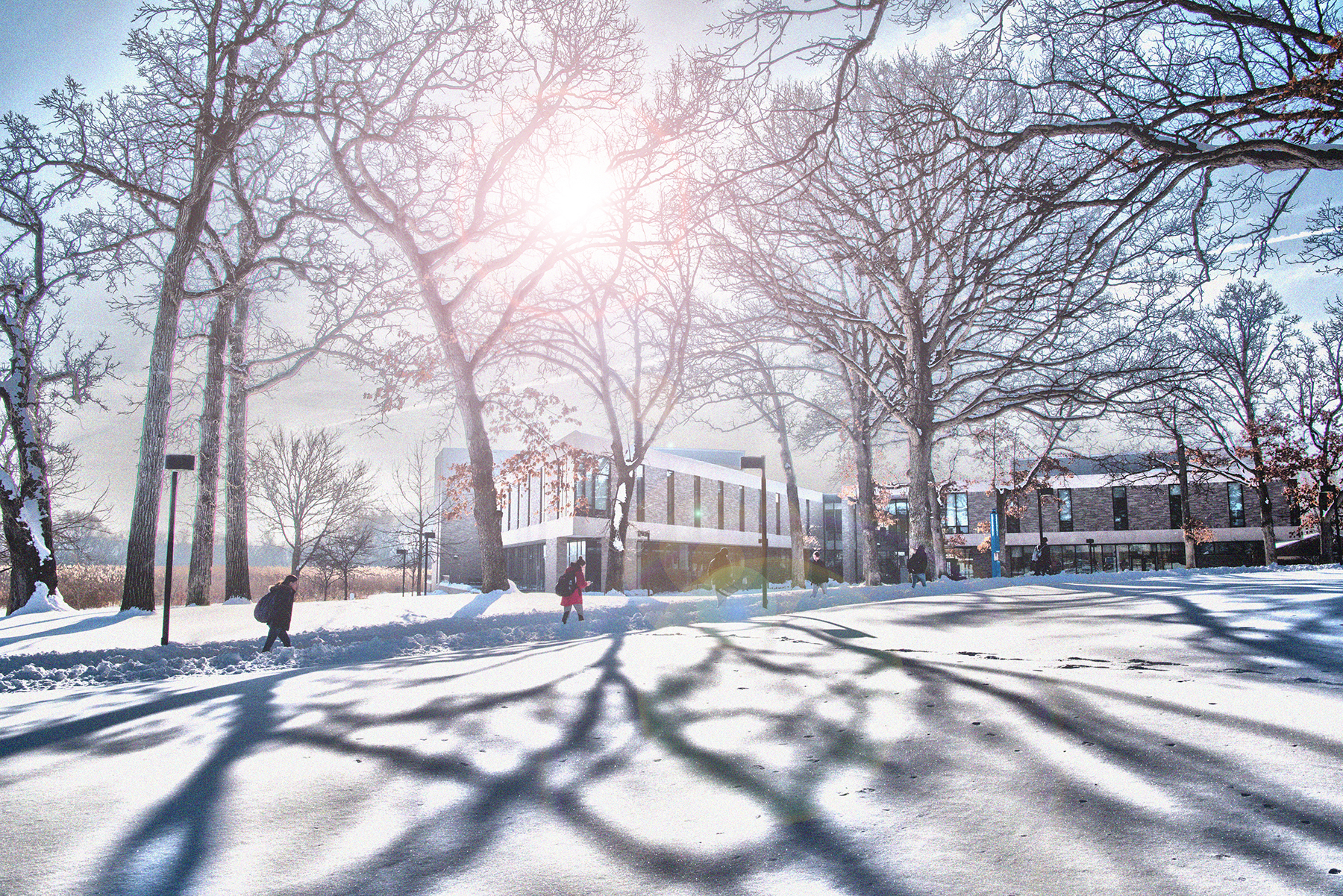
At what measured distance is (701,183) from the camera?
9258 millimetres

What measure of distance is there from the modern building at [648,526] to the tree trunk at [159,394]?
14.1 meters

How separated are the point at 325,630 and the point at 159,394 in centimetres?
729

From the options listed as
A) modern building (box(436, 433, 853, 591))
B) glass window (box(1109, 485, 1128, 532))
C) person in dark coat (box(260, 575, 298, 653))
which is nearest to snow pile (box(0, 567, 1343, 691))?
person in dark coat (box(260, 575, 298, 653))

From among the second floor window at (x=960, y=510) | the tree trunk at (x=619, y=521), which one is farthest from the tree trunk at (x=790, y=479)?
the second floor window at (x=960, y=510)

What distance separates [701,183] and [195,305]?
18.4m

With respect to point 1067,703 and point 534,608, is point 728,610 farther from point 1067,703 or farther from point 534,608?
point 1067,703

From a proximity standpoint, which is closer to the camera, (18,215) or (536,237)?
(18,215)

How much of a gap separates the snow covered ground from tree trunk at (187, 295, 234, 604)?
36.3 ft

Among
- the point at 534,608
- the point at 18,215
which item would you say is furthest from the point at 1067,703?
the point at 18,215

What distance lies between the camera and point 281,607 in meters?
10.8

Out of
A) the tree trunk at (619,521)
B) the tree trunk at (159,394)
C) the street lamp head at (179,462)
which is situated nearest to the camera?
the street lamp head at (179,462)

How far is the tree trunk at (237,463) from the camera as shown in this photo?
801 inches

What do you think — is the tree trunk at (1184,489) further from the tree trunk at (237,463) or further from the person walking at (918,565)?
the tree trunk at (237,463)

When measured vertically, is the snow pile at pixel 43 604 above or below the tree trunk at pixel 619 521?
below
